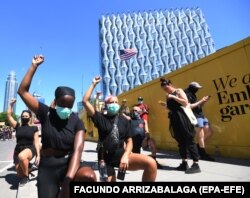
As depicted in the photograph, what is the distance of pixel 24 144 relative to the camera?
5.82m

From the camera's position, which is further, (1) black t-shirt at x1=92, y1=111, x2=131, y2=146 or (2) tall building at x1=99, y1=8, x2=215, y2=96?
(2) tall building at x1=99, y1=8, x2=215, y2=96

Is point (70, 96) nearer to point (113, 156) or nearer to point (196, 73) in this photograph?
point (113, 156)

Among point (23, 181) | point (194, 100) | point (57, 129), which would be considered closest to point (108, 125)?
point (57, 129)

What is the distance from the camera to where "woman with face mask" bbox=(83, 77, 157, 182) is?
10.1 ft

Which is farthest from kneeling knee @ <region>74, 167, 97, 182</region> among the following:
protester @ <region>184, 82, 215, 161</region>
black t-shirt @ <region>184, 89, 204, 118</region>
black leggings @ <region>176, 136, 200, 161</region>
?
black t-shirt @ <region>184, 89, 204, 118</region>

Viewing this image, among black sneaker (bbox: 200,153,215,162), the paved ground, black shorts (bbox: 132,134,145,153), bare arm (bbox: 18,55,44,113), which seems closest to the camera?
bare arm (bbox: 18,55,44,113)

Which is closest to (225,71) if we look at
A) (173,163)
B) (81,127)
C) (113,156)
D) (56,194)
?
(173,163)

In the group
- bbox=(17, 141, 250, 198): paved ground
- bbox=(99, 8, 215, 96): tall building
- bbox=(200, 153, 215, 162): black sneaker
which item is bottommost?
bbox=(17, 141, 250, 198): paved ground

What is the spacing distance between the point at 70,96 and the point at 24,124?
389cm

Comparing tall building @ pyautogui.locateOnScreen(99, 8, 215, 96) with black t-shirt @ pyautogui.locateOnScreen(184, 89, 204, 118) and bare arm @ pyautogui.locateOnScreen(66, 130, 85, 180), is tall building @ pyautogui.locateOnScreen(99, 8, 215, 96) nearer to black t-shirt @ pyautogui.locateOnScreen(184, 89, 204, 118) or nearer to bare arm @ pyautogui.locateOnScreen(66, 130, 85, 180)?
black t-shirt @ pyautogui.locateOnScreen(184, 89, 204, 118)

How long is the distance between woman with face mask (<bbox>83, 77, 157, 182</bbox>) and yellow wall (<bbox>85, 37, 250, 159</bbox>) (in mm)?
3274

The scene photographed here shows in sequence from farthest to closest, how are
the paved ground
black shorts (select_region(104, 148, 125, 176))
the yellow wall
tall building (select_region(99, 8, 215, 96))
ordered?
tall building (select_region(99, 8, 215, 96)) < the yellow wall < the paved ground < black shorts (select_region(104, 148, 125, 176))

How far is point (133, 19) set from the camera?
94125 millimetres

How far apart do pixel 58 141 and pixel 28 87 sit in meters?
0.60
